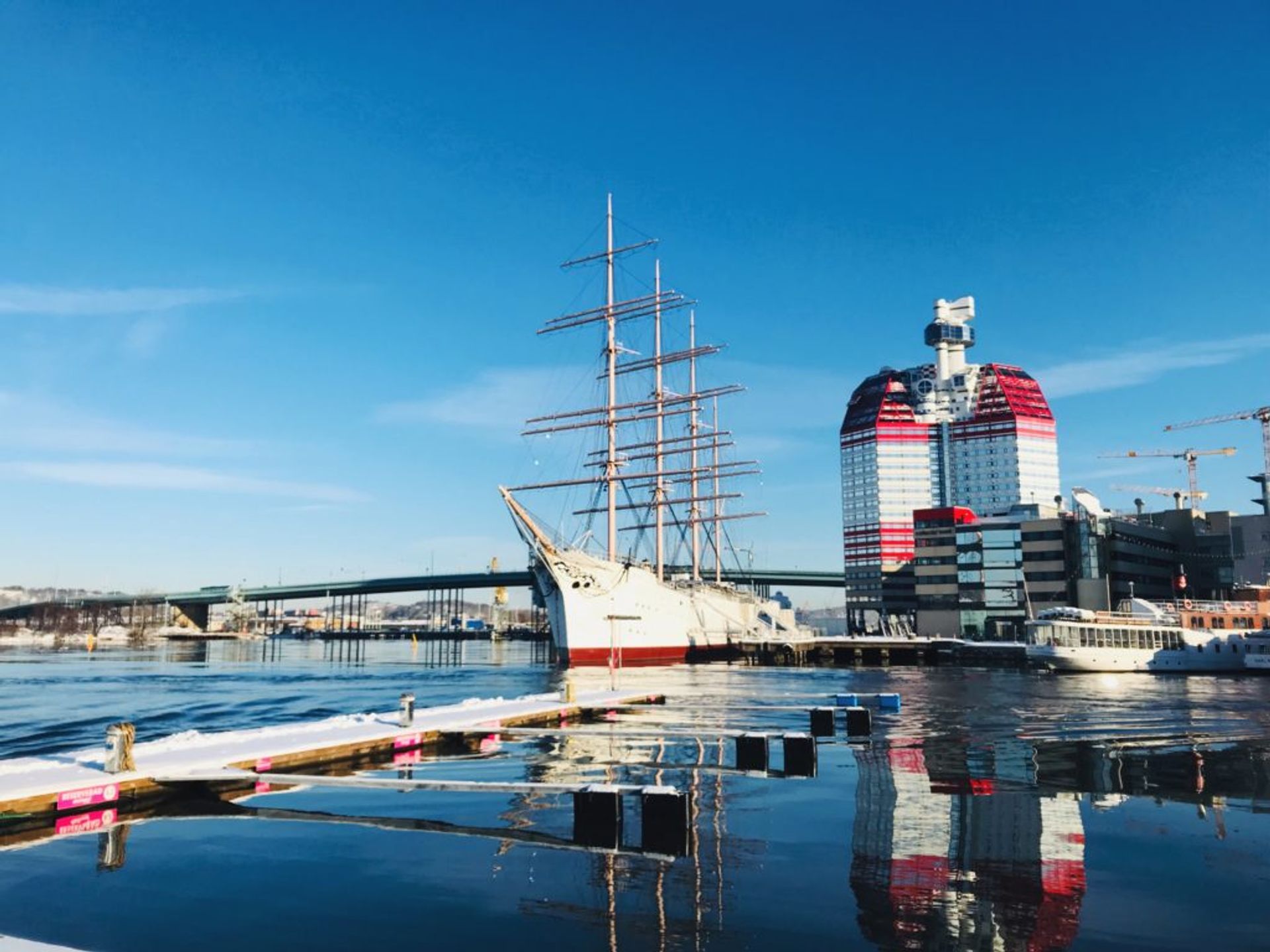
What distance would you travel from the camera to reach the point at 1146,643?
8175 cm

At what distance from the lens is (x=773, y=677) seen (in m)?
74.8

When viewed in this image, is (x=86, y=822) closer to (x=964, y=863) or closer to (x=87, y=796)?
(x=87, y=796)

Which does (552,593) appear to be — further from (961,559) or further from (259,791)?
(961,559)

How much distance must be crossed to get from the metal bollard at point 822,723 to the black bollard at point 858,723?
3.92 ft

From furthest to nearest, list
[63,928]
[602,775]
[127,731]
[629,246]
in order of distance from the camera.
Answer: [629,246]
[602,775]
[127,731]
[63,928]

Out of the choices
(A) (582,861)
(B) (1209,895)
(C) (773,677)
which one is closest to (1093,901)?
(B) (1209,895)

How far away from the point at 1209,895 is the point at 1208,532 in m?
181

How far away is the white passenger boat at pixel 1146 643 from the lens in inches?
3115

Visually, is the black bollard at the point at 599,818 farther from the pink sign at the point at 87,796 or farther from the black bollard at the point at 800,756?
the pink sign at the point at 87,796

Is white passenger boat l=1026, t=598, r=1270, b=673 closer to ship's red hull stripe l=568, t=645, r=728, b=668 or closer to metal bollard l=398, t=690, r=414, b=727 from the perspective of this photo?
ship's red hull stripe l=568, t=645, r=728, b=668

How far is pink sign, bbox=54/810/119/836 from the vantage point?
16.6 meters

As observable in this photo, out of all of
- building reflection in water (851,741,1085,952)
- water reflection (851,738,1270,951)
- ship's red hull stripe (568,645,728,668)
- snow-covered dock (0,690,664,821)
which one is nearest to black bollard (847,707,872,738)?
water reflection (851,738,1270,951)

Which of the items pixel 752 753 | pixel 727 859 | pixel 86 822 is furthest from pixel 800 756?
pixel 86 822

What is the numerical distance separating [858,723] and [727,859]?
1921 cm
